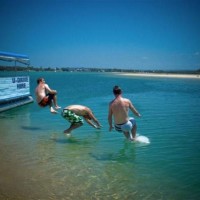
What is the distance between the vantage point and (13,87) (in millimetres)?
16797

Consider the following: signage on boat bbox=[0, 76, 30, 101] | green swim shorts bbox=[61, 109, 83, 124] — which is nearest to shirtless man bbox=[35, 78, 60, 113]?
green swim shorts bbox=[61, 109, 83, 124]

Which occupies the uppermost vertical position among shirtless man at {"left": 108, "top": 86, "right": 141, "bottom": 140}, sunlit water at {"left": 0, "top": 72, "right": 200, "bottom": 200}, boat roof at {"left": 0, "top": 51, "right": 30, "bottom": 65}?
boat roof at {"left": 0, "top": 51, "right": 30, "bottom": 65}

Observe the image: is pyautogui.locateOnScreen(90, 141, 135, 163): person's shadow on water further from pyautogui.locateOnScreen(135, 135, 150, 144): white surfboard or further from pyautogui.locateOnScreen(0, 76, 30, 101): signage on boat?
pyautogui.locateOnScreen(0, 76, 30, 101): signage on boat

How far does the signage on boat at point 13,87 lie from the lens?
604 inches

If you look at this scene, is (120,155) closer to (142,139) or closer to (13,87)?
(142,139)

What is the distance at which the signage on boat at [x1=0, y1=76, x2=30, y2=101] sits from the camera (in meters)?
15.3

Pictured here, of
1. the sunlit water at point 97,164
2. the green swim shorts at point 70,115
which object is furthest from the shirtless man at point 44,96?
the green swim shorts at point 70,115

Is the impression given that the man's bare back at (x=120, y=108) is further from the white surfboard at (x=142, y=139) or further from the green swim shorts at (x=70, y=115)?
the green swim shorts at (x=70, y=115)

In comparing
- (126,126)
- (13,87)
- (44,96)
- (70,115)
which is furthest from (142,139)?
(13,87)

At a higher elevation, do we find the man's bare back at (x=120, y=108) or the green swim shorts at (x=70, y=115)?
the man's bare back at (x=120, y=108)

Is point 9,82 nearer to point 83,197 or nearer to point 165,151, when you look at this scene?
point 165,151

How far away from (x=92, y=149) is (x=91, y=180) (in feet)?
7.39

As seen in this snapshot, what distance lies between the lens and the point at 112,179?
19.1 ft

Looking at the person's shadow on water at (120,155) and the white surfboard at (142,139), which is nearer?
the person's shadow on water at (120,155)
